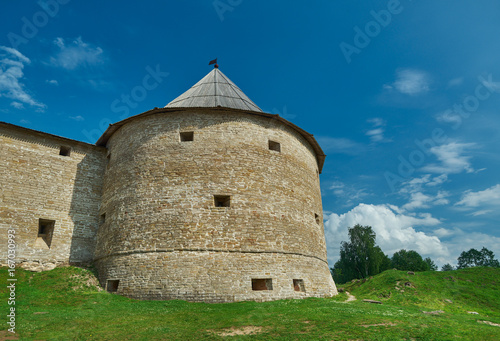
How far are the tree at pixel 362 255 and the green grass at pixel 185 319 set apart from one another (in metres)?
28.6

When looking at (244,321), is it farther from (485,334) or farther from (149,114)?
(149,114)

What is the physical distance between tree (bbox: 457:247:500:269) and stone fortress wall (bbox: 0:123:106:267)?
2679 inches

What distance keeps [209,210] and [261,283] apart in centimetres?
336

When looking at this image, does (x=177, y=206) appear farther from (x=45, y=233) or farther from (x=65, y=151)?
(x=65, y=151)

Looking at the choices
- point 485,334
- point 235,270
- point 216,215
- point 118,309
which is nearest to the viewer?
point 485,334

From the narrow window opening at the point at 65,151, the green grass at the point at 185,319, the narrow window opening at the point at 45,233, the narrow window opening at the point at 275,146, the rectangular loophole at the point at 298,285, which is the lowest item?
the green grass at the point at 185,319

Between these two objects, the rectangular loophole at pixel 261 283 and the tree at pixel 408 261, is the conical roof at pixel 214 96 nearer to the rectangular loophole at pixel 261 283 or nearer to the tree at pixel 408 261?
the rectangular loophole at pixel 261 283

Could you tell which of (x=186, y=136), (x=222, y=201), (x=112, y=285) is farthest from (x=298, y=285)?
(x=186, y=136)

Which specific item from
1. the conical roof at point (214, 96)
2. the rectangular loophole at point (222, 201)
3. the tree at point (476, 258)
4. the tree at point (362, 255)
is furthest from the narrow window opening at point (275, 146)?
the tree at point (476, 258)

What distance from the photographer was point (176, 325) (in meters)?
7.71

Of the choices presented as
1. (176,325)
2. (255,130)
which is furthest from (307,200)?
(176,325)

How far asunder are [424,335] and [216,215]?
7.60m

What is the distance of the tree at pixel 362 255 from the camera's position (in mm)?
39062

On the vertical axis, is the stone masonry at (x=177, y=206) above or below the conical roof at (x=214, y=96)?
below
